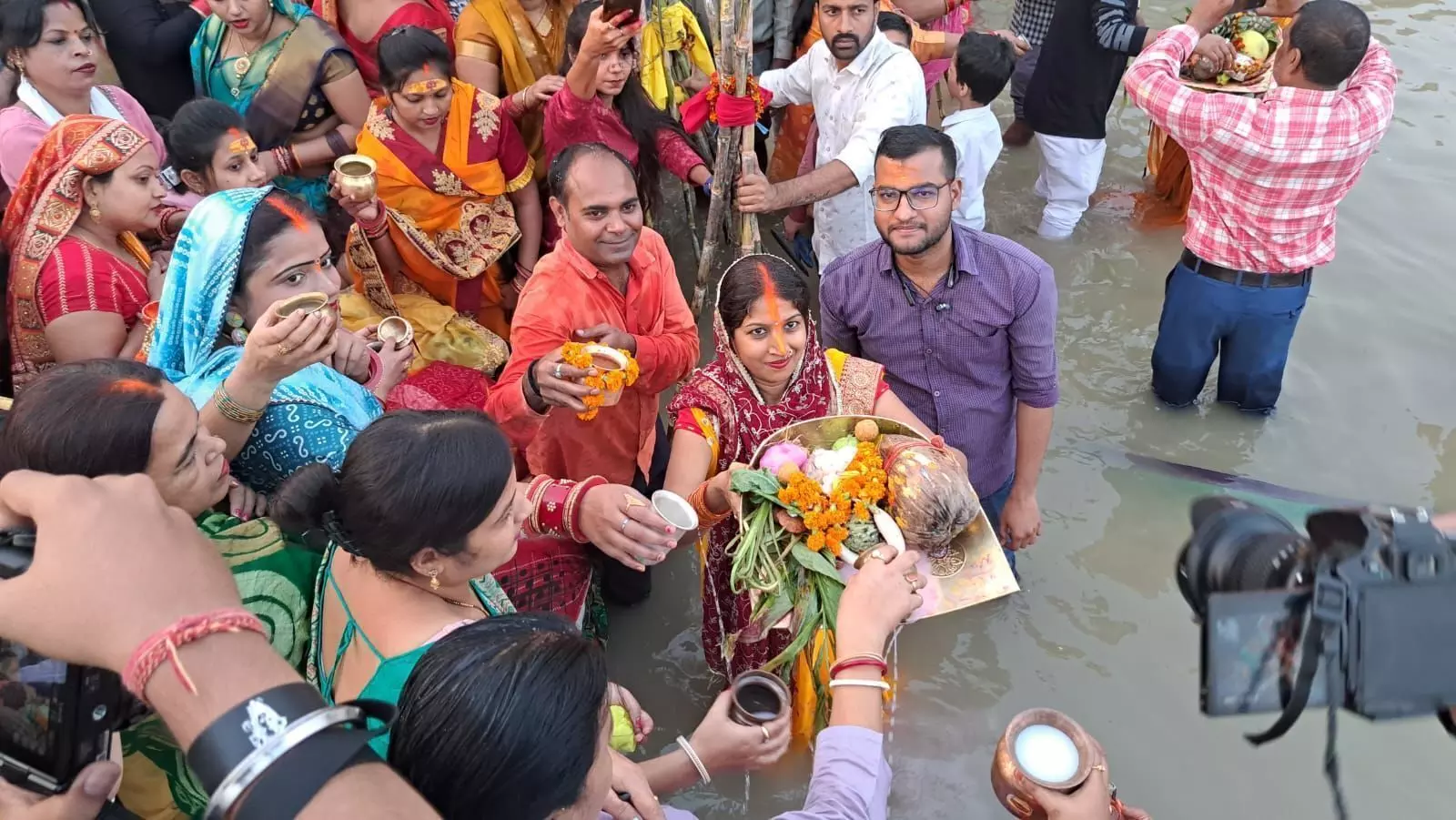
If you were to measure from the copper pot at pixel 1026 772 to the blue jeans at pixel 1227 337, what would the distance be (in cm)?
293

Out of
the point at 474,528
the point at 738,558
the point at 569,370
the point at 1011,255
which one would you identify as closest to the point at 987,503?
the point at 1011,255

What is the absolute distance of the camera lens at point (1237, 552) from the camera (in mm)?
1552

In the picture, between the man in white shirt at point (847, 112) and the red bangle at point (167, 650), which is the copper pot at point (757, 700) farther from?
the man in white shirt at point (847, 112)

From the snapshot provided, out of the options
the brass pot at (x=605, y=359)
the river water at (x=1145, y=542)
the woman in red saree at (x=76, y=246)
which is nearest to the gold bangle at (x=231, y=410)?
the woman in red saree at (x=76, y=246)

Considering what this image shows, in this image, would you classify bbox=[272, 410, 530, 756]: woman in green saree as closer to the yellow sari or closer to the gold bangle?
the gold bangle

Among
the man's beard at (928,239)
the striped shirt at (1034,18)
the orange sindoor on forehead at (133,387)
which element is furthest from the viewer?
the striped shirt at (1034,18)

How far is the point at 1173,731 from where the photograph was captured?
3268mm

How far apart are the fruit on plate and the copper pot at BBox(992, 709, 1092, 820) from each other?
4.36m

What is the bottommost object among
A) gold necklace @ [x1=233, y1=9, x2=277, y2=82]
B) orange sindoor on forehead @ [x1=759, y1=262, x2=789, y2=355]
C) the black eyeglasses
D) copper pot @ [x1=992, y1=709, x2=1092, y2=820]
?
copper pot @ [x1=992, y1=709, x2=1092, y2=820]

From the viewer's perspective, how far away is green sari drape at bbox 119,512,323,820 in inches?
69.3

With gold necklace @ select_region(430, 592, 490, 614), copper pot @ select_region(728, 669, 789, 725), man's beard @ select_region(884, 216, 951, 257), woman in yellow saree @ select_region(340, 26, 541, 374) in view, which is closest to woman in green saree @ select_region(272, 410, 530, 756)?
gold necklace @ select_region(430, 592, 490, 614)

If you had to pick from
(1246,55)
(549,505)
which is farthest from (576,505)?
(1246,55)

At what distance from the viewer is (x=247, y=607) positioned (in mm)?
1715

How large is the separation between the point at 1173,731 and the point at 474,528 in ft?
8.91
